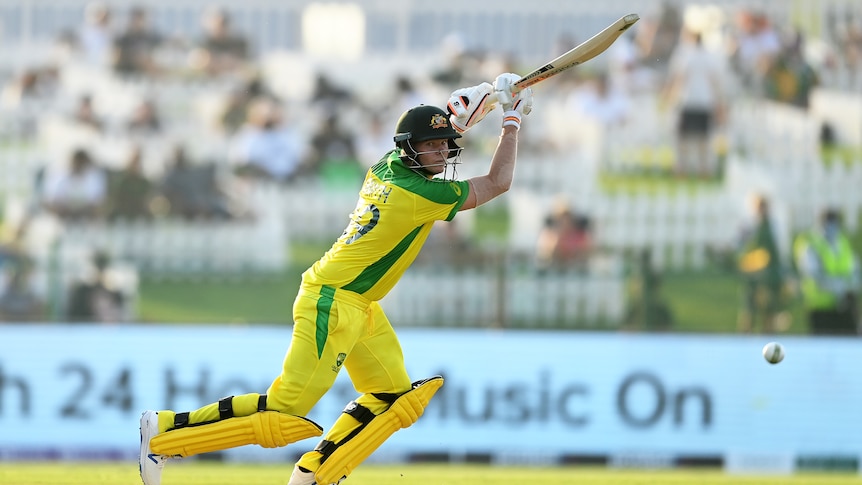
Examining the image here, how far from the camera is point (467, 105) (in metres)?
6.61

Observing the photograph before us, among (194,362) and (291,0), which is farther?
(291,0)

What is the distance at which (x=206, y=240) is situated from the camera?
15023mm

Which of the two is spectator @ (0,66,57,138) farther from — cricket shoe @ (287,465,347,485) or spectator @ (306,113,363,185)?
cricket shoe @ (287,465,347,485)

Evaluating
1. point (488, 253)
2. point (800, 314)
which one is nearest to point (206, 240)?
point (488, 253)

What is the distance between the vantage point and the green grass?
8.81m

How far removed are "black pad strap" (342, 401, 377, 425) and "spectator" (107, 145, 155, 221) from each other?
898 centimetres

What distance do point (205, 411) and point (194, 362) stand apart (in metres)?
5.51

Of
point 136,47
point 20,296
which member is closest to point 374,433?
point 20,296

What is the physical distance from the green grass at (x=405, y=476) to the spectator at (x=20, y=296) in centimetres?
319

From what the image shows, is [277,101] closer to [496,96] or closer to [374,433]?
[496,96]

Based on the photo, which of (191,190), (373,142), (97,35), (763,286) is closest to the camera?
(763,286)

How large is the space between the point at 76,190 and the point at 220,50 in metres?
2.84

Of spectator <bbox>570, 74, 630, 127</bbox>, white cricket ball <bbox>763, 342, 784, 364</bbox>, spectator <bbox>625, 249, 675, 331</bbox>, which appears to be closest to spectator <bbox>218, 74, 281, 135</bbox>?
spectator <bbox>570, 74, 630, 127</bbox>

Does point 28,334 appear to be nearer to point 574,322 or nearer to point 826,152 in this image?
point 574,322
